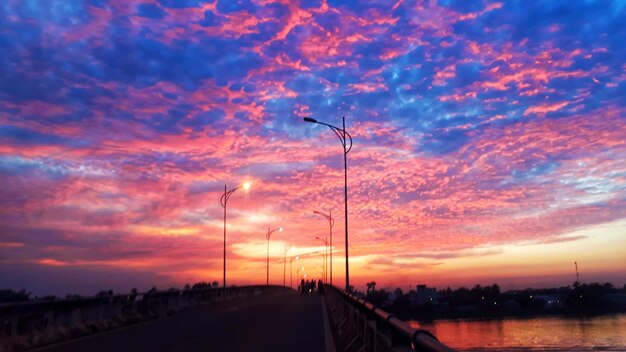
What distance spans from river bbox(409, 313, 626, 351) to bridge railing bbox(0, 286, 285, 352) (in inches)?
437

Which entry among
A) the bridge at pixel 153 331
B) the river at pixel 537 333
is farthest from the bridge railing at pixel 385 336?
the river at pixel 537 333

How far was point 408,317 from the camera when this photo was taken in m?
19.5

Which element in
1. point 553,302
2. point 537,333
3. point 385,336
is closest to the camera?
point 385,336

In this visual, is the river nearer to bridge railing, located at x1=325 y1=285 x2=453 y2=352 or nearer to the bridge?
bridge railing, located at x1=325 y1=285 x2=453 y2=352

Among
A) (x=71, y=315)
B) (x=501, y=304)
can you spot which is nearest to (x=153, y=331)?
(x=71, y=315)

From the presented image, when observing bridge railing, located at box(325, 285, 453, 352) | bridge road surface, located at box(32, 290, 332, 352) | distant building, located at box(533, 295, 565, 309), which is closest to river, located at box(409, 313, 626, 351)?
bridge railing, located at box(325, 285, 453, 352)

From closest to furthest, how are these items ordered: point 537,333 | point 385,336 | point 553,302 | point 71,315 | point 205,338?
1. point 385,336
2. point 537,333
3. point 205,338
4. point 71,315
5. point 553,302

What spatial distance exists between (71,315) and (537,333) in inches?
585

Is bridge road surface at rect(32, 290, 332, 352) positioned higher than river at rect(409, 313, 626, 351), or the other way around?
river at rect(409, 313, 626, 351)

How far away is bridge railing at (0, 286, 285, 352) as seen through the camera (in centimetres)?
1647

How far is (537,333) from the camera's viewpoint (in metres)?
13.7

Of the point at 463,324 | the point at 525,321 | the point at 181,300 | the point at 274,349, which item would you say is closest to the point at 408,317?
the point at 463,324

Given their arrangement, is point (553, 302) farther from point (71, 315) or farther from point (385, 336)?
point (71, 315)

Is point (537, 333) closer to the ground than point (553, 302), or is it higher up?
closer to the ground
